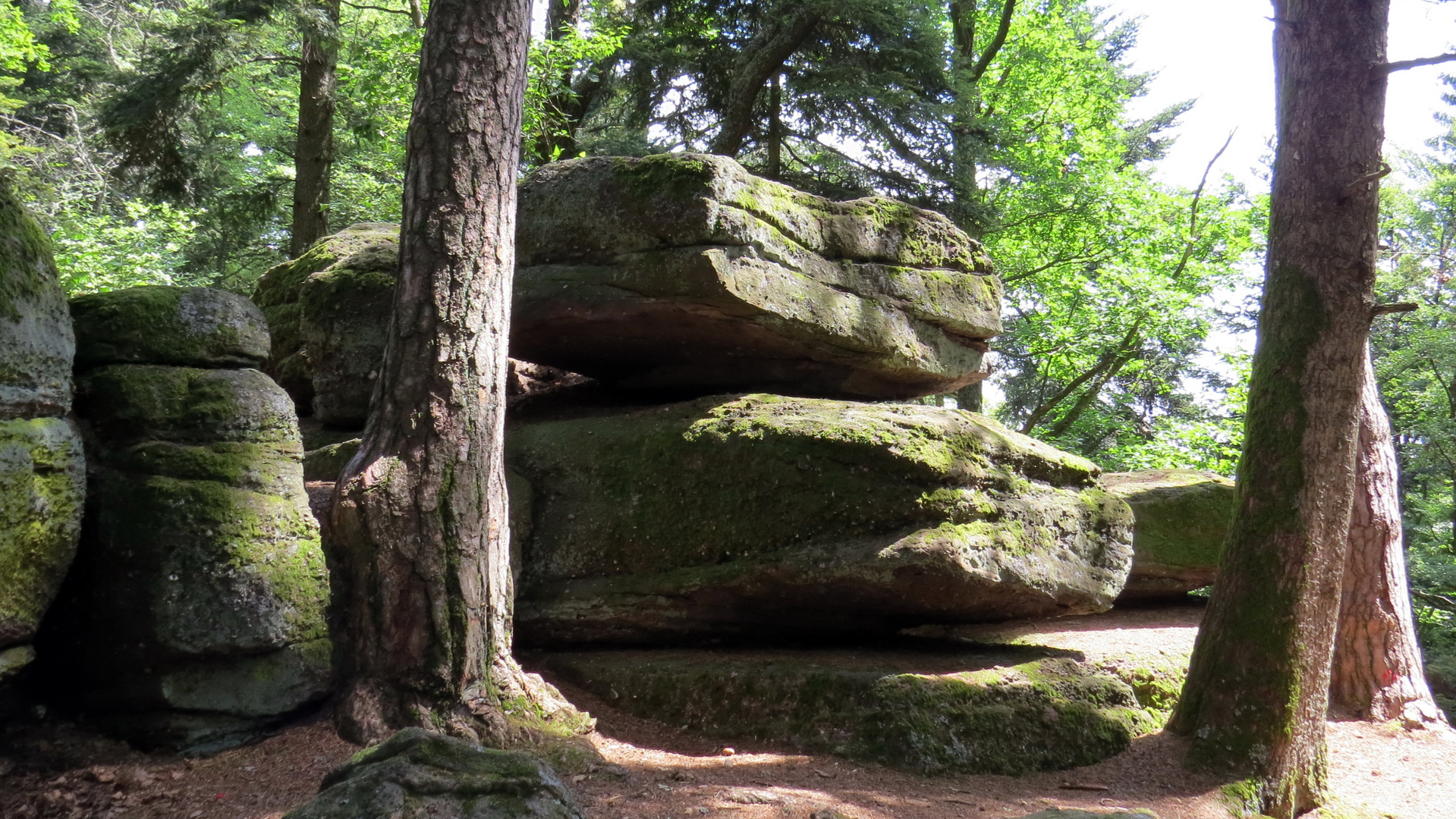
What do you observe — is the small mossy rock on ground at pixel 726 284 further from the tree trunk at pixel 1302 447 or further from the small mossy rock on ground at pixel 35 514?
the small mossy rock on ground at pixel 35 514

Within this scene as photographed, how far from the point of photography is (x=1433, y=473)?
1858cm

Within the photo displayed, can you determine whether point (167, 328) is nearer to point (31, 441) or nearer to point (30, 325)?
point (30, 325)

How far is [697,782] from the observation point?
15.4 ft

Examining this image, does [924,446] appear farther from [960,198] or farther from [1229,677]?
[960,198]

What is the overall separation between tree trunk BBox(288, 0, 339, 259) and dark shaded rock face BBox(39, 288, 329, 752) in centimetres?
766

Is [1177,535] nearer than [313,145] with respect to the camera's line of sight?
Yes

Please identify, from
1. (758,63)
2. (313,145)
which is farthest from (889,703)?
(313,145)

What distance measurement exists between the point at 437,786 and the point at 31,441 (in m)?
2.71

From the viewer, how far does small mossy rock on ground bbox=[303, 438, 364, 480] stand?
683 cm

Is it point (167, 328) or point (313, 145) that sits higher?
point (313, 145)

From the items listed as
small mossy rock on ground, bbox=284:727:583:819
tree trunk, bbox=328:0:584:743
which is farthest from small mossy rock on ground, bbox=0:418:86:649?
small mossy rock on ground, bbox=284:727:583:819

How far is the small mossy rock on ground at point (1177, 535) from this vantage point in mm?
8406

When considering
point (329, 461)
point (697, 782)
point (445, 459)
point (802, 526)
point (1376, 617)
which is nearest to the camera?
point (697, 782)

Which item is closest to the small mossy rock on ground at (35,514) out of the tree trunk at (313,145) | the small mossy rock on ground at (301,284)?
the small mossy rock on ground at (301,284)
